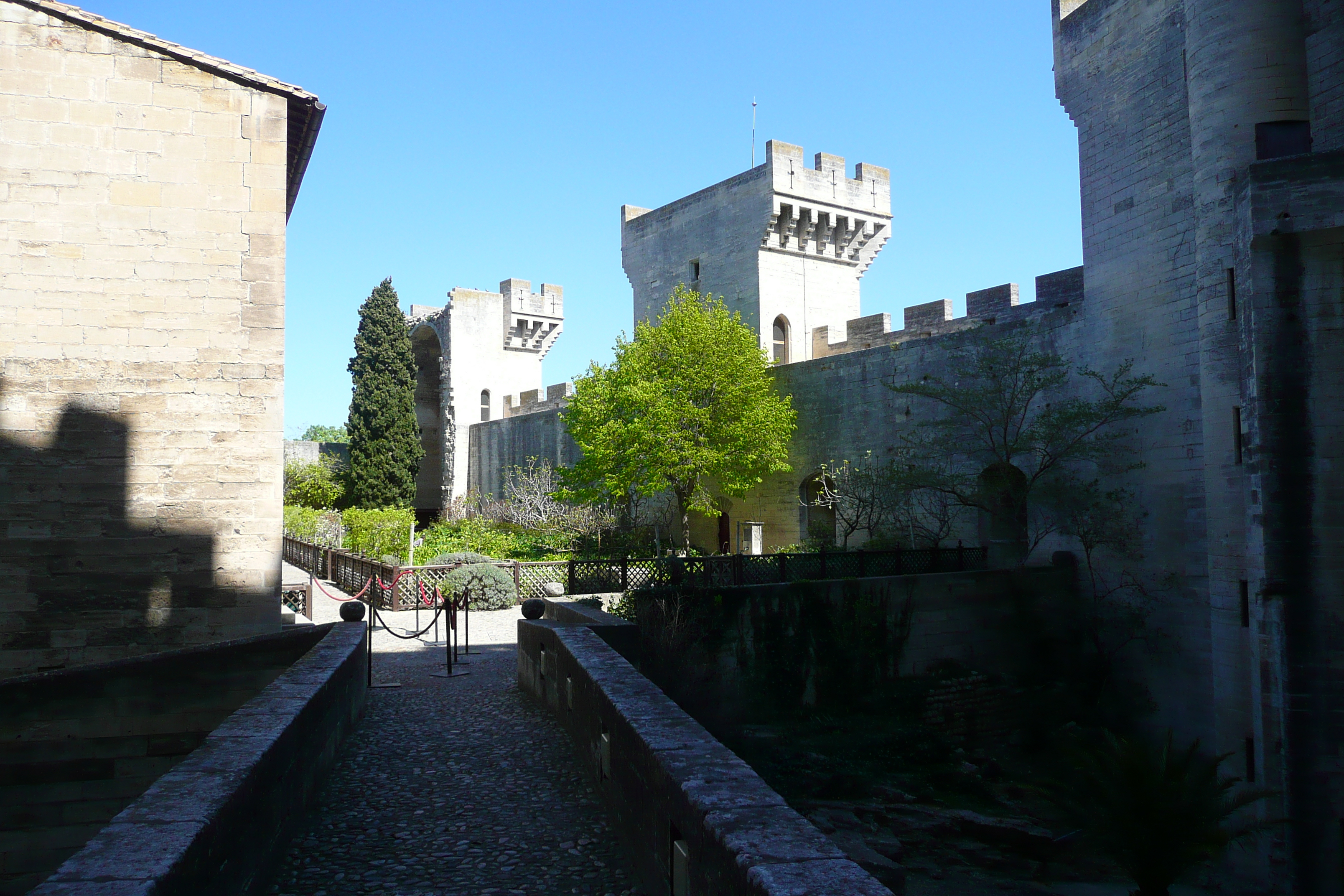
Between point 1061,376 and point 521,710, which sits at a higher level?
point 1061,376

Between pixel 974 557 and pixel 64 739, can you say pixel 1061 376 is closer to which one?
pixel 974 557

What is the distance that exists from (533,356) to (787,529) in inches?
768

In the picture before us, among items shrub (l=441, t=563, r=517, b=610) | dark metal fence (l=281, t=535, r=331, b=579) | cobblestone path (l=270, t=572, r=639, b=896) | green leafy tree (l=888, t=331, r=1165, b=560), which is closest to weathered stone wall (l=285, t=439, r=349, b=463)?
dark metal fence (l=281, t=535, r=331, b=579)

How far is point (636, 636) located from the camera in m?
9.47

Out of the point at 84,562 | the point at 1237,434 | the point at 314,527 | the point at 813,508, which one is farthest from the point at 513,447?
the point at 1237,434

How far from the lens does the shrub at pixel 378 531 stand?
81.8 ft

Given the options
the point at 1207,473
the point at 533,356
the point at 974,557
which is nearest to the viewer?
the point at 1207,473

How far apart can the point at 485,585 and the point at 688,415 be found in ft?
23.6

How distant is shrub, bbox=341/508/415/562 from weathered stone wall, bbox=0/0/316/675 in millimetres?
11946

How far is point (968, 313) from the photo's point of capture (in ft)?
68.5

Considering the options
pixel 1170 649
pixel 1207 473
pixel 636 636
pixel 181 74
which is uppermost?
pixel 181 74

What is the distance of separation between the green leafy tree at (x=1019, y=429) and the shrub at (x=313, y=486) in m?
23.0

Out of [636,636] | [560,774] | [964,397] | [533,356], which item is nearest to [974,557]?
[964,397]

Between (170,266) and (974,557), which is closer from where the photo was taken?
(170,266)
